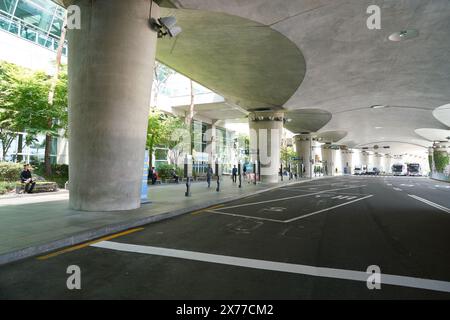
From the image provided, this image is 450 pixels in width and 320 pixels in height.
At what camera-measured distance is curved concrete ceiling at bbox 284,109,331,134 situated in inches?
1459

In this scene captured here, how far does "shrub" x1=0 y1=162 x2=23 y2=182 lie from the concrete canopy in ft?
37.6

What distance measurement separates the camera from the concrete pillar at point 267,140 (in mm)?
30750

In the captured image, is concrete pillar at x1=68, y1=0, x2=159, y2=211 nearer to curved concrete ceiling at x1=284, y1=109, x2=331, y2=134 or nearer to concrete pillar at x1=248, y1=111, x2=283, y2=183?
concrete pillar at x1=248, y1=111, x2=283, y2=183

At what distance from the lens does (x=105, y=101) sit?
9.46 metres

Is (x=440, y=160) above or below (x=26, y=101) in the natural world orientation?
below

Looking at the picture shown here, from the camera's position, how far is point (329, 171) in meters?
74.1

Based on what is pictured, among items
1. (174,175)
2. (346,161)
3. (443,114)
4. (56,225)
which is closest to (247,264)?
(56,225)

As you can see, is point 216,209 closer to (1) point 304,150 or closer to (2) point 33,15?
(2) point 33,15

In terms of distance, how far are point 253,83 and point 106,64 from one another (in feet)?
54.6

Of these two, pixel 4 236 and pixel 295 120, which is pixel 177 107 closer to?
pixel 295 120

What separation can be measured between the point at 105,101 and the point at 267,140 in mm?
22969

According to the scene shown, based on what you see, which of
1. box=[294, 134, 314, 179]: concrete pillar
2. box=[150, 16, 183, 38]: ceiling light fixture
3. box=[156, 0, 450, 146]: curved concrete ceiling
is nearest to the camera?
box=[150, 16, 183, 38]: ceiling light fixture

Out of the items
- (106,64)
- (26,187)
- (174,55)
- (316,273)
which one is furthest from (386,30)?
(26,187)

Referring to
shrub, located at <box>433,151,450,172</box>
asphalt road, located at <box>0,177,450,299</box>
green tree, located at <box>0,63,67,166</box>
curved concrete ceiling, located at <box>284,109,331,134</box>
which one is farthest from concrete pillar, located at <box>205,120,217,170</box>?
shrub, located at <box>433,151,450,172</box>
